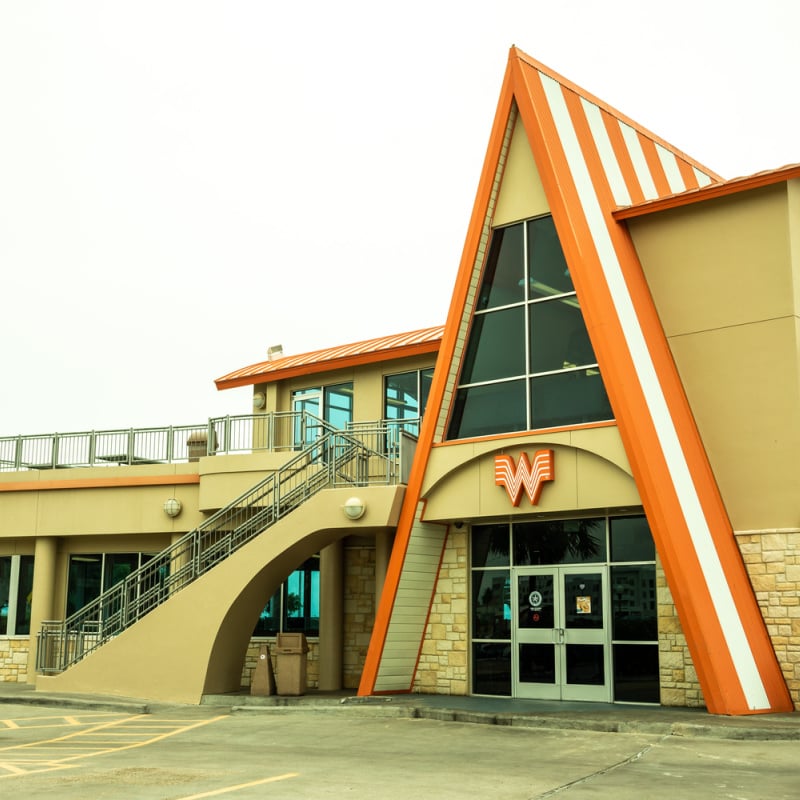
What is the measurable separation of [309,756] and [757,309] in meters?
9.97

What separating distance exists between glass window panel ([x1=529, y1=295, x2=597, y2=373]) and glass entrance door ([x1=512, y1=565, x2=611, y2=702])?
3.60 meters

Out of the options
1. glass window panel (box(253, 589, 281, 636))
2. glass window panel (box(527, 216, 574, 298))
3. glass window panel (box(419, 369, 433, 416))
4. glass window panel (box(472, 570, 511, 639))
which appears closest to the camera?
glass window panel (box(527, 216, 574, 298))

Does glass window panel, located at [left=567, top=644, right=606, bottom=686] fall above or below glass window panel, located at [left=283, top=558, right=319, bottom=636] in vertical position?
below

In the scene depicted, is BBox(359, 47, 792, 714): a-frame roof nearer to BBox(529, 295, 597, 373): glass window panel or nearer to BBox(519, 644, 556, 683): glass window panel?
BBox(529, 295, 597, 373): glass window panel

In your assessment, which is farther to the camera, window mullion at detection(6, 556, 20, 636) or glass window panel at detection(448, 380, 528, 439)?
window mullion at detection(6, 556, 20, 636)

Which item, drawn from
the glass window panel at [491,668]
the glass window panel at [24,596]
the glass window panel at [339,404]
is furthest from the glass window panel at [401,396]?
the glass window panel at [24,596]

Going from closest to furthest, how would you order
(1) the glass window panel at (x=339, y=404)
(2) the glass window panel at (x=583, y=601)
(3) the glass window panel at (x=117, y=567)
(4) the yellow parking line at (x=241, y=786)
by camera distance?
(4) the yellow parking line at (x=241, y=786), (2) the glass window panel at (x=583, y=601), (1) the glass window panel at (x=339, y=404), (3) the glass window panel at (x=117, y=567)

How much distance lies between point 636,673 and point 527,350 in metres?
5.77

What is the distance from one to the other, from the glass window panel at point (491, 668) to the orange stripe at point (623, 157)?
8.62 m

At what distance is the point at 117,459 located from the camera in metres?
26.4

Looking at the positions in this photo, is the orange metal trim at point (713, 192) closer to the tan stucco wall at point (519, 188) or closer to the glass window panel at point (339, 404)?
the tan stucco wall at point (519, 188)

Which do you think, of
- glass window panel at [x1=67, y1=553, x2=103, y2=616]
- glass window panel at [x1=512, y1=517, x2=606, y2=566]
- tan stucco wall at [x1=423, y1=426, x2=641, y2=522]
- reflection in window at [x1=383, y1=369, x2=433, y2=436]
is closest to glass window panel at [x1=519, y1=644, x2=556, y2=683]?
glass window panel at [x1=512, y1=517, x2=606, y2=566]

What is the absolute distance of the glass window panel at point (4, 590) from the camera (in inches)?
1056

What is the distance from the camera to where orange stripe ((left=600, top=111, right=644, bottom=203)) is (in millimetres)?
20250
